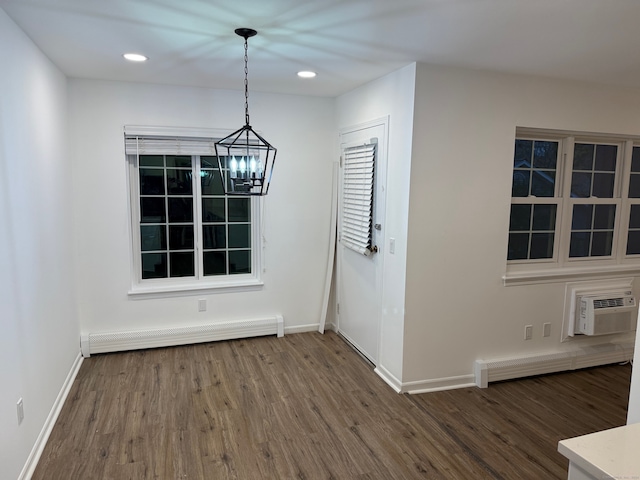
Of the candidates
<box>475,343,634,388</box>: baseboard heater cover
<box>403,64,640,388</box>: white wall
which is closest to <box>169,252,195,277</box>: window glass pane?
Answer: <box>403,64,640,388</box>: white wall

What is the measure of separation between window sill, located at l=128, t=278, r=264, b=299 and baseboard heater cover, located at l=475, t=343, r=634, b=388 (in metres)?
2.29

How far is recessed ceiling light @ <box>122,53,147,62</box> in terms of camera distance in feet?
9.84

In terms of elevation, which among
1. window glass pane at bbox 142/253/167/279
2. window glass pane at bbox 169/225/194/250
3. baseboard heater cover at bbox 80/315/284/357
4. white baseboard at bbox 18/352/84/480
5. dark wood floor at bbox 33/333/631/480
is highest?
window glass pane at bbox 169/225/194/250

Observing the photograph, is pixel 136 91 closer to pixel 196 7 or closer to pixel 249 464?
pixel 196 7

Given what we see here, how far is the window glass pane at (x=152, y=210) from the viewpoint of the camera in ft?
13.8

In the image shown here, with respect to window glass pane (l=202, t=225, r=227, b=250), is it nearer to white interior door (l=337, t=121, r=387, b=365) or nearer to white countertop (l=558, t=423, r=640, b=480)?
white interior door (l=337, t=121, r=387, b=365)

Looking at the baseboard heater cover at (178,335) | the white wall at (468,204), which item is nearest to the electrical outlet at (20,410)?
the baseboard heater cover at (178,335)

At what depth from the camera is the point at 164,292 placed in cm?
421

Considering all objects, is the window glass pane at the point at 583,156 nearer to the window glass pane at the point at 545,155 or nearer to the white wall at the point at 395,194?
the window glass pane at the point at 545,155

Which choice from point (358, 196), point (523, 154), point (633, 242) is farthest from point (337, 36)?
point (633, 242)

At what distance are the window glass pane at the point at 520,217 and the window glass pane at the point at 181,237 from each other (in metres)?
2.99

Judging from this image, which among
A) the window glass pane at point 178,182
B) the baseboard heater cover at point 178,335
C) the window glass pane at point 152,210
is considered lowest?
the baseboard heater cover at point 178,335

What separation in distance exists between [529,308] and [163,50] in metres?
3.44

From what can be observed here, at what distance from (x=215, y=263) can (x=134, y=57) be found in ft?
6.90
